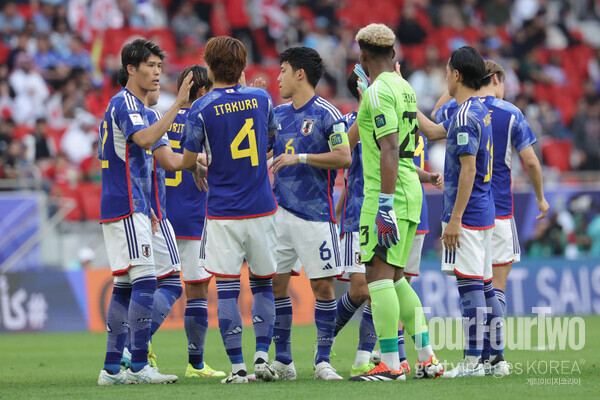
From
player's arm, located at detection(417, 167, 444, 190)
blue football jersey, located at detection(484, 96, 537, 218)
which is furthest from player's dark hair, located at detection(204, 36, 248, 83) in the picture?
blue football jersey, located at detection(484, 96, 537, 218)

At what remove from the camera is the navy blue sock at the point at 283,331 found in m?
8.30

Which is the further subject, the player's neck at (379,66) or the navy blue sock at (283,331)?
the navy blue sock at (283,331)

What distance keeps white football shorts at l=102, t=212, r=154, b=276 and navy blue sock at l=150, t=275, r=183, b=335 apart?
3.37 feet

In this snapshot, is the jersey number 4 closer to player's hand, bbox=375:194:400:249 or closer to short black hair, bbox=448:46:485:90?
player's hand, bbox=375:194:400:249

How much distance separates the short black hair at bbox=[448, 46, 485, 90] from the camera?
8.28 meters

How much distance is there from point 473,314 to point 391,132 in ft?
5.76

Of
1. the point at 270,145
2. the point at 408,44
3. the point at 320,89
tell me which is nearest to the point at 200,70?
the point at 270,145

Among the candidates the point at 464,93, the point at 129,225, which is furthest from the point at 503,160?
the point at 129,225

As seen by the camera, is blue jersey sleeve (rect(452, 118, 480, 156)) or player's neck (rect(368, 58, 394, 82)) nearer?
player's neck (rect(368, 58, 394, 82))

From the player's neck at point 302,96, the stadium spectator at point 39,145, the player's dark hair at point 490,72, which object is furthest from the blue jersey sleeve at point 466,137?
the stadium spectator at point 39,145

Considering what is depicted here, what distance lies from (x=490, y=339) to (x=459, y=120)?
6.39 ft

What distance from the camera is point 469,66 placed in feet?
27.2

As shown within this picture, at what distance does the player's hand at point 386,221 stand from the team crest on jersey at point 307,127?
4.01 feet

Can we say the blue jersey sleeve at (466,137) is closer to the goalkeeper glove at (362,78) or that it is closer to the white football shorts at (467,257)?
the white football shorts at (467,257)
